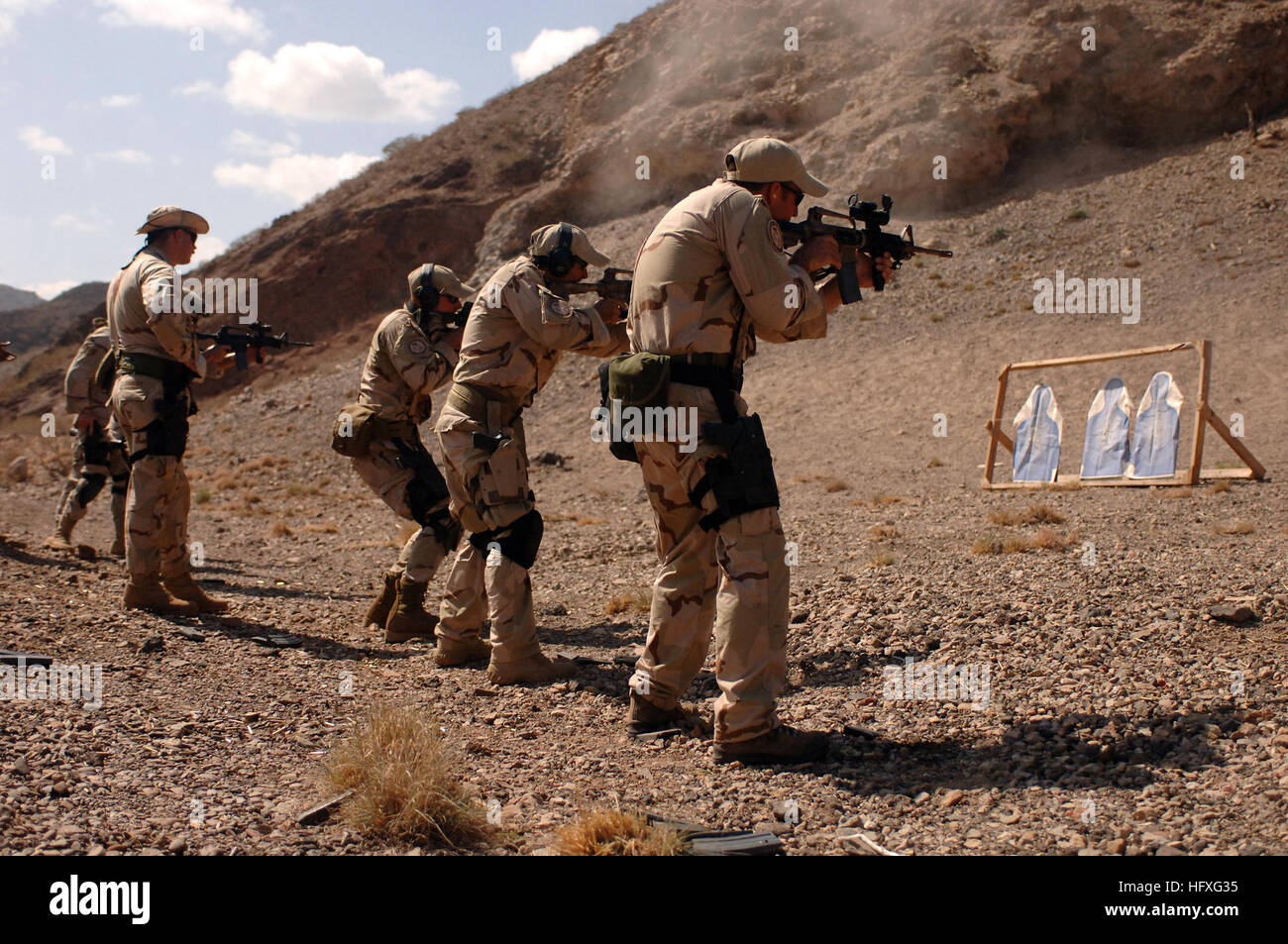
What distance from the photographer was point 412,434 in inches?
242

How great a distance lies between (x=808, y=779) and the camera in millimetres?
3350

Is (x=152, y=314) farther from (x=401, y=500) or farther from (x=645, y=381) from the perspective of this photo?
(x=645, y=381)

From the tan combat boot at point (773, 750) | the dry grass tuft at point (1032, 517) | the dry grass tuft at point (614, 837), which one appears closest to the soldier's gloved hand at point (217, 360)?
the tan combat boot at point (773, 750)

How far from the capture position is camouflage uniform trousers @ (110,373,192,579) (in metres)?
5.74

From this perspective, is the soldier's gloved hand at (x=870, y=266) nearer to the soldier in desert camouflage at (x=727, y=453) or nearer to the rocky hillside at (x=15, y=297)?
the soldier in desert camouflage at (x=727, y=453)

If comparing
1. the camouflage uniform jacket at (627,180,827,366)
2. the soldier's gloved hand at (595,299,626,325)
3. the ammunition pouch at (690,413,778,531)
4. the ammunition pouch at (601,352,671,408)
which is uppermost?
the soldier's gloved hand at (595,299,626,325)

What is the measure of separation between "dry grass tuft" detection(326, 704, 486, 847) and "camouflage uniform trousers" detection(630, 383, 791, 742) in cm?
98

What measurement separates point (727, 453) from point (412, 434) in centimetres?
318

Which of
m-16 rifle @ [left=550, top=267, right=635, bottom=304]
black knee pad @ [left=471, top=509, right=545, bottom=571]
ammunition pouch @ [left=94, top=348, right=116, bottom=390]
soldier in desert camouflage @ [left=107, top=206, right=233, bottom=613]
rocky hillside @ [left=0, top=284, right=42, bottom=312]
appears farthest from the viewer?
rocky hillside @ [left=0, top=284, right=42, bottom=312]

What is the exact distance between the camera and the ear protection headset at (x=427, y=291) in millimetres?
5887

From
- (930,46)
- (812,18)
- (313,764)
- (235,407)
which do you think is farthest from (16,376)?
(313,764)

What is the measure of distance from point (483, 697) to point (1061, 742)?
7.92ft

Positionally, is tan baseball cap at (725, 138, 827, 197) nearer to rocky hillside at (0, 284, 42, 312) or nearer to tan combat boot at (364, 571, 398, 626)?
tan combat boot at (364, 571, 398, 626)

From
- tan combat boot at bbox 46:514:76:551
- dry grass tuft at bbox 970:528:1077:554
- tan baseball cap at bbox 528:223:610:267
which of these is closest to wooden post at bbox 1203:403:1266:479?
dry grass tuft at bbox 970:528:1077:554
